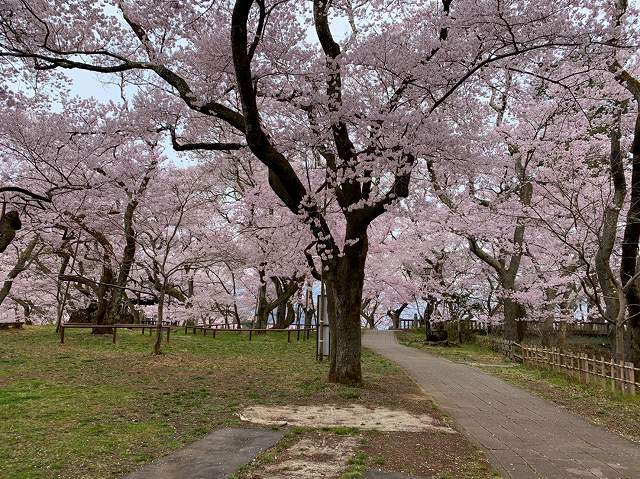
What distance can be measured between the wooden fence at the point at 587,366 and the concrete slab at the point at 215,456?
7127 millimetres

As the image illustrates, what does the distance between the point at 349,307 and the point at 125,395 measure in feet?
13.2

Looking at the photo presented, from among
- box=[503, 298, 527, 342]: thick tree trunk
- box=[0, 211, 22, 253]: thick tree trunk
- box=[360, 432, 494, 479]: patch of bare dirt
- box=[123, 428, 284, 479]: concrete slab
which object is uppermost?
box=[0, 211, 22, 253]: thick tree trunk

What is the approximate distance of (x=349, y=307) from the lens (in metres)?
9.59

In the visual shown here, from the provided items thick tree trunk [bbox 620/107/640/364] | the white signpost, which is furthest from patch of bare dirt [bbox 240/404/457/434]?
thick tree trunk [bbox 620/107/640/364]

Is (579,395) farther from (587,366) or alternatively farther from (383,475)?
(383,475)

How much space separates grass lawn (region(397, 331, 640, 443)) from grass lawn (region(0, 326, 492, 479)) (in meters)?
2.60

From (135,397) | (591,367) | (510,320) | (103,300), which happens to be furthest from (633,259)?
(103,300)

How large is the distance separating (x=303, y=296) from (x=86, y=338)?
17.4 meters

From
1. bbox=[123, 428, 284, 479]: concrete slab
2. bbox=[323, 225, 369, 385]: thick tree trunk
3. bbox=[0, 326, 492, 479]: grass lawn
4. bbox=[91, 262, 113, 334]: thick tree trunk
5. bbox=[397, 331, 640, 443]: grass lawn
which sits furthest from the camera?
bbox=[91, 262, 113, 334]: thick tree trunk

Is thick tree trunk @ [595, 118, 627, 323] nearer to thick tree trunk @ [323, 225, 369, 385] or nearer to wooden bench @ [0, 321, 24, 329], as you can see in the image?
thick tree trunk @ [323, 225, 369, 385]

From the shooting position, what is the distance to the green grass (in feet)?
16.6

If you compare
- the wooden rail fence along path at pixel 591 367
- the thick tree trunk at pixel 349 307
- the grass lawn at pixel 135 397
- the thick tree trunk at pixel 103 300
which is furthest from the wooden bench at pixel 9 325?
the wooden rail fence along path at pixel 591 367

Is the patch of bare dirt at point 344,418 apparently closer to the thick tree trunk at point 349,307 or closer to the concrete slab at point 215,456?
the concrete slab at point 215,456

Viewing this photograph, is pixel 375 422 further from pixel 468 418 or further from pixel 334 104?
pixel 334 104
